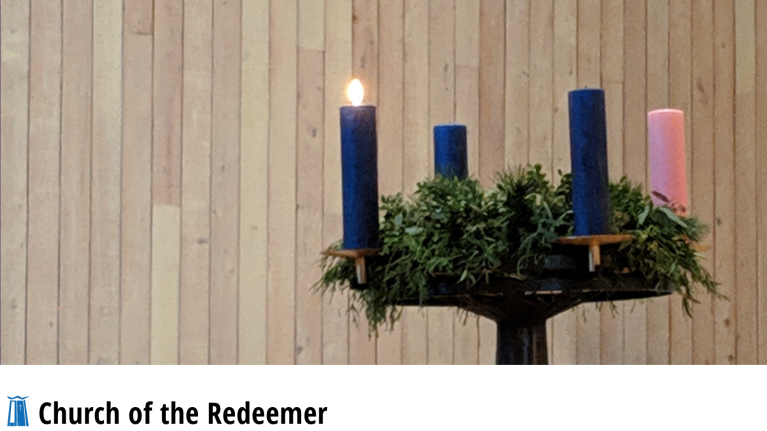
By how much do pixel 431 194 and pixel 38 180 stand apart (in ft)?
5.41

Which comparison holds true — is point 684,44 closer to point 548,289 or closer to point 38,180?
point 38,180

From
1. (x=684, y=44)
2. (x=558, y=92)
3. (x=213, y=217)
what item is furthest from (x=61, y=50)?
(x=684, y=44)

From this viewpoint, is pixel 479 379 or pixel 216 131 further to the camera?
pixel 216 131

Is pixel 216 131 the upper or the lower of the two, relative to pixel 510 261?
upper

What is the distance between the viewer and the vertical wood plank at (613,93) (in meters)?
3.26

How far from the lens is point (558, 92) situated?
3.25m

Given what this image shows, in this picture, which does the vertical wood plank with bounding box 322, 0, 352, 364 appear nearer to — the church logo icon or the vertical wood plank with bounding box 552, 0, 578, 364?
the vertical wood plank with bounding box 552, 0, 578, 364

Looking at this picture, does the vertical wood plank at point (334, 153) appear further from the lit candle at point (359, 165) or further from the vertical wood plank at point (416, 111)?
the lit candle at point (359, 165)

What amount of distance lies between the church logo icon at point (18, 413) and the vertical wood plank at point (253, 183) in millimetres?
1373

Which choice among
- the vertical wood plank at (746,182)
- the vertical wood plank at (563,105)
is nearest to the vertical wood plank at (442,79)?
the vertical wood plank at (563,105)

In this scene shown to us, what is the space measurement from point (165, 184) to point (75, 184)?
20 cm

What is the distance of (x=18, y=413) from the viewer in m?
1.55

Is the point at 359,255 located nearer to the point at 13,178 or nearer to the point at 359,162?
the point at 359,162

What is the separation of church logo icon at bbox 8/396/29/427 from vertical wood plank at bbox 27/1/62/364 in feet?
4.08
